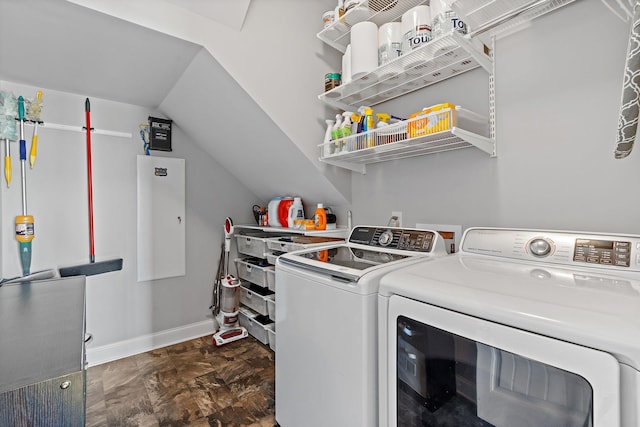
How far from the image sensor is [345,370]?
114 centimetres

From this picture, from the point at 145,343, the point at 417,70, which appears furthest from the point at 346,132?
the point at 145,343

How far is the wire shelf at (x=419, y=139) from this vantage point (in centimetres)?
135

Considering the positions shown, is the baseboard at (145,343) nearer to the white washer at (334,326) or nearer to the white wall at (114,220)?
the white wall at (114,220)

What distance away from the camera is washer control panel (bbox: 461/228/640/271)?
979mm

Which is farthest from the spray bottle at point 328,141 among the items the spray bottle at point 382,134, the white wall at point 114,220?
the white wall at point 114,220

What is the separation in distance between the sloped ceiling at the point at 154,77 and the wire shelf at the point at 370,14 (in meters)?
0.59

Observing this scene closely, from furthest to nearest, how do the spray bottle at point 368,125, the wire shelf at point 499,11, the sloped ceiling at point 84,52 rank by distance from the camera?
the spray bottle at point 368,125 → the sloped ceiling at point 84,52 → the wire shelf at point 499,11

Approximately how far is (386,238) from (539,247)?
27.7 inches

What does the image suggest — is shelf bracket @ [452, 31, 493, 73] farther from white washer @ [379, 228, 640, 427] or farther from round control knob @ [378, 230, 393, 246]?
round control knob @ [378, 230, 393, 246]

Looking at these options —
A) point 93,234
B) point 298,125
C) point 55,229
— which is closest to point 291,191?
point 298,125

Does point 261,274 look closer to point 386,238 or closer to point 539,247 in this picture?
point 386,238

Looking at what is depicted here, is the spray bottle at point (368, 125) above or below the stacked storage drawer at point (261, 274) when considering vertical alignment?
above

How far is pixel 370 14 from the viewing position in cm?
173

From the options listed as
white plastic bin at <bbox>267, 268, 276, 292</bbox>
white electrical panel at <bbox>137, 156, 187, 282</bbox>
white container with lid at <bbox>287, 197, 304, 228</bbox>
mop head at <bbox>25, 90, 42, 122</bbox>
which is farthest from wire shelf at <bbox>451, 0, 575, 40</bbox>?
mop head at <bbox>25, 90, 42, 122</bbox>
